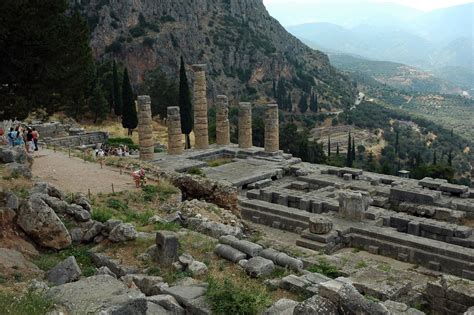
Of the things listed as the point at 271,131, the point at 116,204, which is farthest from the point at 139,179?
the point at 271,131

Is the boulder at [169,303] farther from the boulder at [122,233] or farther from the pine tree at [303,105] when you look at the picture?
the pine tree at [303,105]

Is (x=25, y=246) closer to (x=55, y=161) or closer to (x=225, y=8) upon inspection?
(x=55, y=161)

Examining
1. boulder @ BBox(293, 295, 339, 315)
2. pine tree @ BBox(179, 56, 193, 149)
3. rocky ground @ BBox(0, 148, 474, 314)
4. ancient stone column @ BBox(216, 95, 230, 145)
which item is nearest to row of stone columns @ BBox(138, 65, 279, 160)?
ancient stone column @ BBox(216, 95, 230, 145)

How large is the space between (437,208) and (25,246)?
16.1m

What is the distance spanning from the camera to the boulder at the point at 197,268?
981 centimetres

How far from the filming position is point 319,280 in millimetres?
10039

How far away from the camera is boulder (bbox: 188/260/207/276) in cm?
981

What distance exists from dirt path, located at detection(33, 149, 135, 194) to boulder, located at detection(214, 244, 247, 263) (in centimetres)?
643

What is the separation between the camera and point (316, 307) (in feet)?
22.5

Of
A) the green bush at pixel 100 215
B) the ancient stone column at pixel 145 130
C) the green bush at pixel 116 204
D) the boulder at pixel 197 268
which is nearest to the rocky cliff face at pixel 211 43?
the ancient stone column at pixel 145 130

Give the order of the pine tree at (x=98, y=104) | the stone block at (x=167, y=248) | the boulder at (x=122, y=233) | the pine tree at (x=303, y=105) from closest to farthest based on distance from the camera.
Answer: the stone block at (x=167, y=248), the boulder at (x=122, y=233), the pine tree at (x=98, y=104), the pine tree at (x=303, y=105)

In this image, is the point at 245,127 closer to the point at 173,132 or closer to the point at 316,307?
the point at 173,132

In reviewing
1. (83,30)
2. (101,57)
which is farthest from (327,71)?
(83,30)

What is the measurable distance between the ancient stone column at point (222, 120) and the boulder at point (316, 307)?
26682 millimetres
